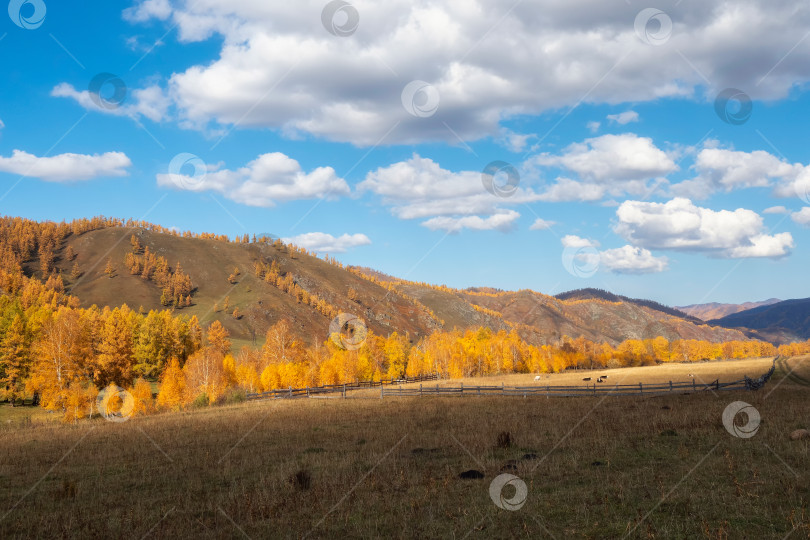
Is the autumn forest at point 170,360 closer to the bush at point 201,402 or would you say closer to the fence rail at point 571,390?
the bush at point 201,402

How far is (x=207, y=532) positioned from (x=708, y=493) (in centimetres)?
1189

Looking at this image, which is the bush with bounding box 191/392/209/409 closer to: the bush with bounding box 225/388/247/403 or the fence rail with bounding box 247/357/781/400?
the bush with bounding box 225/388/247/403

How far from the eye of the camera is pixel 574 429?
73.0 ft

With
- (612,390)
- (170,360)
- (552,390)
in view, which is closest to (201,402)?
(170,360)

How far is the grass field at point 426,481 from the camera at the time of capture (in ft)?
34.1

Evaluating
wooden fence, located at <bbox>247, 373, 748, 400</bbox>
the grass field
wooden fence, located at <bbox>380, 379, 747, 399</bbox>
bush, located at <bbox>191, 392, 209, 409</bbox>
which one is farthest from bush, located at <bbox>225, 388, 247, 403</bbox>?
the grass field

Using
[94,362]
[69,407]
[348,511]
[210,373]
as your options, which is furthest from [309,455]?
[94,362]

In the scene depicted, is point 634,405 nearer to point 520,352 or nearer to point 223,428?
point 223,428

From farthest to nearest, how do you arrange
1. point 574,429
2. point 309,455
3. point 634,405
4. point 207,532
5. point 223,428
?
point 634,405 → point 223,428 → point 574,429 → point 309,455 → point 207,532

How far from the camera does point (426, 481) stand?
1402 cm

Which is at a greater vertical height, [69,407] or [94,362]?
[94,362]

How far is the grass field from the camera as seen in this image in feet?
34.1

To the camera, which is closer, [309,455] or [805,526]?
[805,526]

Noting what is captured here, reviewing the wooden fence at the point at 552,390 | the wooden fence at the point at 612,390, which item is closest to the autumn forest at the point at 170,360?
the wooden fence at the point at 552,390
